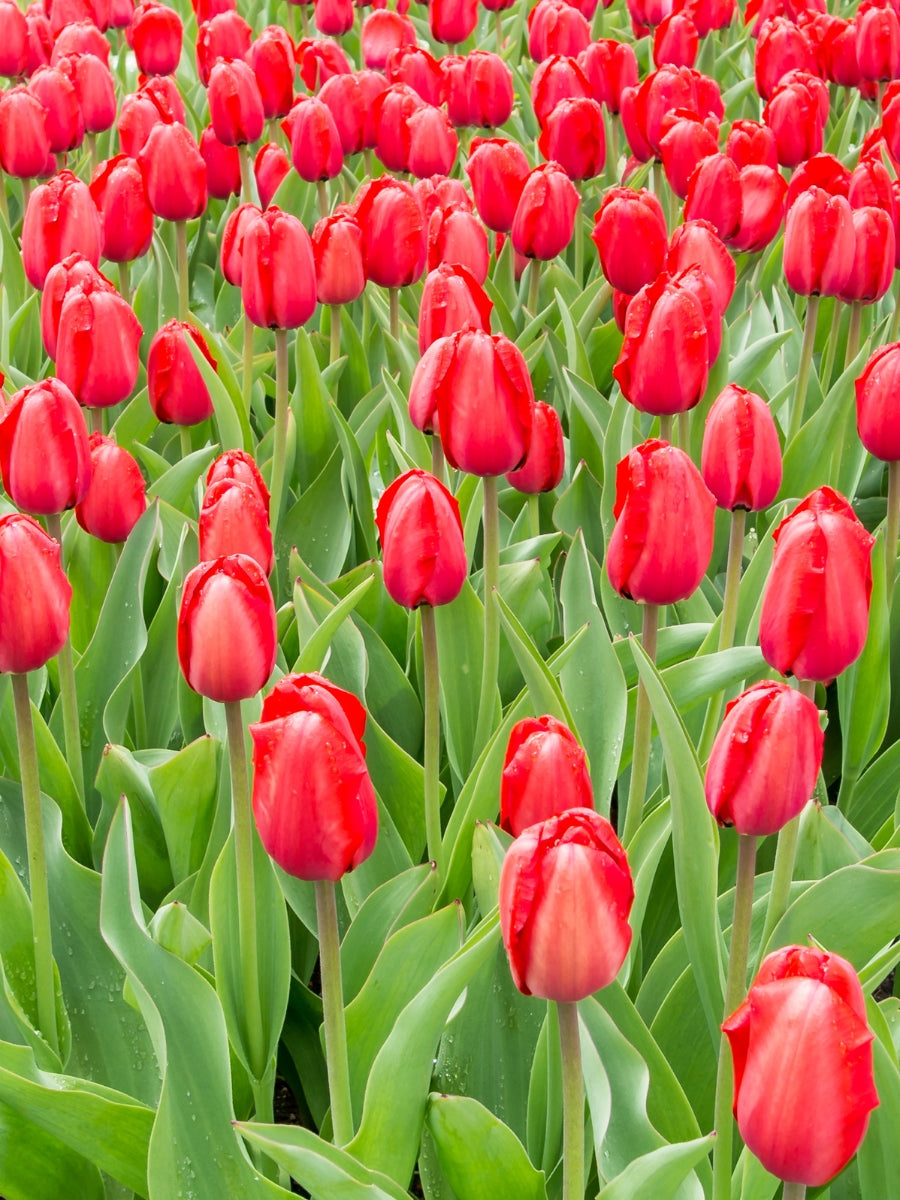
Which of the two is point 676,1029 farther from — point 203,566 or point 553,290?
point 553,290

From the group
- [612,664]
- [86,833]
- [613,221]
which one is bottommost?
[86,833]

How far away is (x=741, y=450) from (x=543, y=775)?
0.65m

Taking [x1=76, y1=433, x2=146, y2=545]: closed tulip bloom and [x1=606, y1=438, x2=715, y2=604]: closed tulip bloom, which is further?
[x1=76, y1=433, x2=146, y2=545]: closed tulip bloom

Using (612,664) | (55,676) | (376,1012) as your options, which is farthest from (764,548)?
(55,676)

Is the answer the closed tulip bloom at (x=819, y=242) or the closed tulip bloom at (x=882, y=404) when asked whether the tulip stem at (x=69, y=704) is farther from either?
the closed tulip bloom at (x=819, y=242)

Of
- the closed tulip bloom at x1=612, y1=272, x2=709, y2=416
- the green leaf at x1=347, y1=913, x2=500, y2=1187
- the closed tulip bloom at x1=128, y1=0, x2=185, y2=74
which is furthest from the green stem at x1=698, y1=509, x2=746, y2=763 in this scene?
the closed tulip bloom at x1=128, y1=0, x2=185, y2=74

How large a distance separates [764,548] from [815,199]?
1.79ft

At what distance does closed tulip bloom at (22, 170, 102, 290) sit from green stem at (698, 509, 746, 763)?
111cm

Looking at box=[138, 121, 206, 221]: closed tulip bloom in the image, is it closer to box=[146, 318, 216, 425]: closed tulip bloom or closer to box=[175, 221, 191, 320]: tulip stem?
box=[175, 221, 191, 320]: tulip stem

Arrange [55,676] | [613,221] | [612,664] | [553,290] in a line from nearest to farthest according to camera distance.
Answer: [612,664] < [55,676] < [613,221] < [553,290]

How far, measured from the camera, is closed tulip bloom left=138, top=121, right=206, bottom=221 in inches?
94.7

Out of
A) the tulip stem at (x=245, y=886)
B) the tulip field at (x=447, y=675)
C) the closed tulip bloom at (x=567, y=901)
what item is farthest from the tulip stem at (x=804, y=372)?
the closed tulip bloom at (x=567, y=901)

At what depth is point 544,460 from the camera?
187 cm

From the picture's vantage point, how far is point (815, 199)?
2057 millimetres
